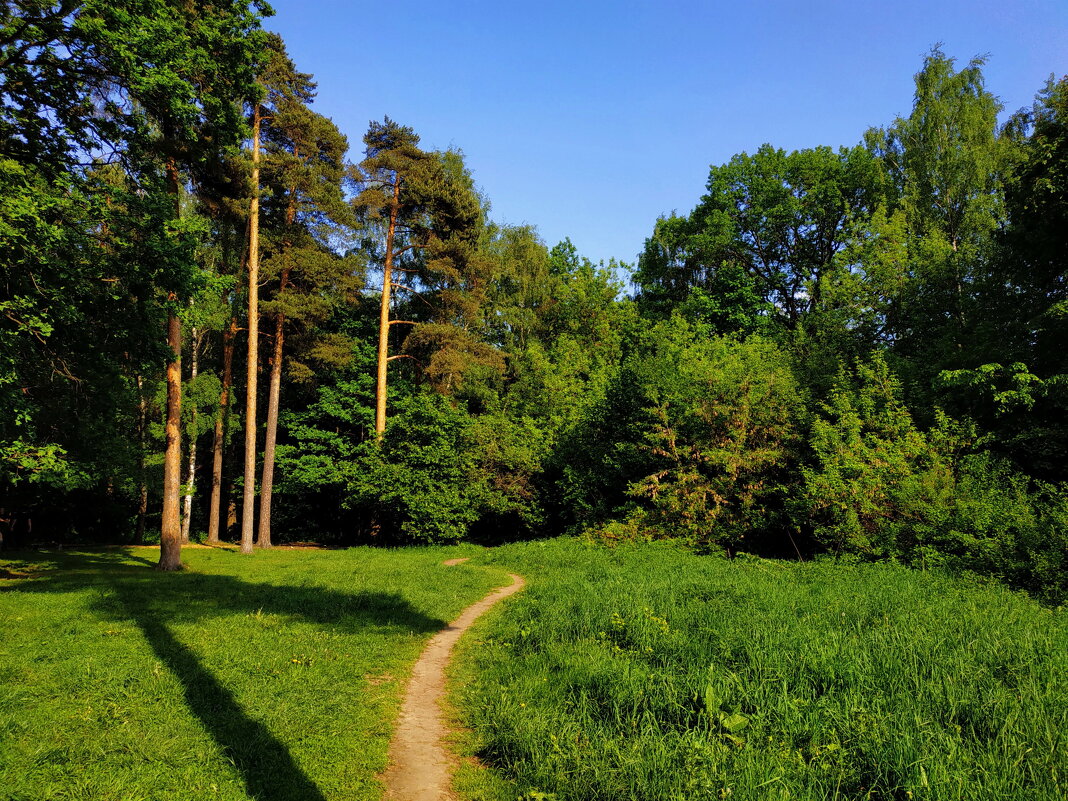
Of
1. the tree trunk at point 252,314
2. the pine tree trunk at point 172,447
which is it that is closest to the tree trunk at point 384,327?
the tree trunk at point 252,314

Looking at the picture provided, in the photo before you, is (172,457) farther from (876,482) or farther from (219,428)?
(876,482)

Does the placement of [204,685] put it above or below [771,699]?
→ below

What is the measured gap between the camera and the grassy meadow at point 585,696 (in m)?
3.94

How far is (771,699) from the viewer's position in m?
4.87

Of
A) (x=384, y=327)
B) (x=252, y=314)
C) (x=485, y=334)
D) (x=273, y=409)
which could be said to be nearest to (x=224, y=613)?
(x=252, y=314)

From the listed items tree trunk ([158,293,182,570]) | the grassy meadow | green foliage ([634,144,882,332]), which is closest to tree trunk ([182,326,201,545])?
tree trunk ([158,293,182,570])

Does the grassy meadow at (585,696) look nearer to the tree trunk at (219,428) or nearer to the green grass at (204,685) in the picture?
the green grass at (204,685)

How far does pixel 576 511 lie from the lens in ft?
79.3

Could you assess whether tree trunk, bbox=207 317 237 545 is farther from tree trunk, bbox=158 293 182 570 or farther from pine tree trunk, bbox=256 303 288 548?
tree trunk, bbox=158 293 182 570

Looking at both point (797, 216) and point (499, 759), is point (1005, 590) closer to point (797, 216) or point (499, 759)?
point (499, 759)

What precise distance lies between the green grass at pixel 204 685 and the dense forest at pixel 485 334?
3.72m

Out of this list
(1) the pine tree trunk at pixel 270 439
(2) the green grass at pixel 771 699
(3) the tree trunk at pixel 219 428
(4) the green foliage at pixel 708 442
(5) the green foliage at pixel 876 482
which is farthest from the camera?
(3) the tree trunk at pixel 219 428

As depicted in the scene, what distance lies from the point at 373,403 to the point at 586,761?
28.2 meters

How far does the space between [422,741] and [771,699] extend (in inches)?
126
